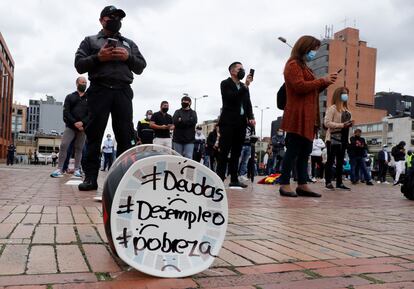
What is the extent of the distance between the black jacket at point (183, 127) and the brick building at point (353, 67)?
96408 mm

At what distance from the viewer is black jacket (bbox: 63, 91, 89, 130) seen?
8422 mm

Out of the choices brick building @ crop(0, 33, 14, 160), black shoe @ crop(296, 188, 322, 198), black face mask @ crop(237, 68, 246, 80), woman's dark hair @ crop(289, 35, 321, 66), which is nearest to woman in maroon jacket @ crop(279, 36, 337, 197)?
woman's dark hair @ crop(289, 35, 321, 66)

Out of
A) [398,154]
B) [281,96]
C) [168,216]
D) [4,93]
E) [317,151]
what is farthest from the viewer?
[4,93]

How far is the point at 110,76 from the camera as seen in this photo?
194 inches

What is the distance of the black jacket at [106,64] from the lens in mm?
4875

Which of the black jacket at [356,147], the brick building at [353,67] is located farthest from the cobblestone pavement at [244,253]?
the brick building at [353,67]

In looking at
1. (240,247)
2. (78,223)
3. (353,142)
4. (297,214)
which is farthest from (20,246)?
(353,142)

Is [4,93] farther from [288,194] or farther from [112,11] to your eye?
[112,11]

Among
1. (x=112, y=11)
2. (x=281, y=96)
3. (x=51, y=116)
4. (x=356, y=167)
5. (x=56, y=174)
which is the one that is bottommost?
(x=56, y=174)

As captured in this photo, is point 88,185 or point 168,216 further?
point 88,185

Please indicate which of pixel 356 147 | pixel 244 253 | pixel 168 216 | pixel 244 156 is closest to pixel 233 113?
pixel 244 156

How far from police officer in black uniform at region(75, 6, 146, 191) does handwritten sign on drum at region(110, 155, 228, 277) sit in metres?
2.98

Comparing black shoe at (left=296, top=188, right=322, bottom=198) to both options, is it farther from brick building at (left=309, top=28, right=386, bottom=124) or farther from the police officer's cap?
brick building at (left=309, top=28, right=386, bottom=124)

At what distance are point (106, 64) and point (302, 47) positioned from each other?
2.72 metres
